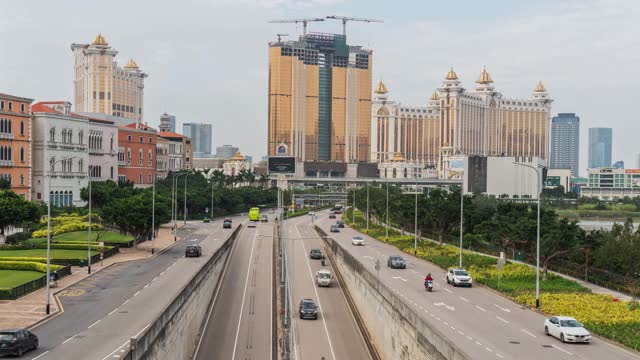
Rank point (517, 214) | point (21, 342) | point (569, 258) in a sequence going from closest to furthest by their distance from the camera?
1. point (21, 342)
2. point (569, 258)
3. point (517, 214)

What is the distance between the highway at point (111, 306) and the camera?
3609 centimetres

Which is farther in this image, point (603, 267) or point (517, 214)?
point (517, 214)

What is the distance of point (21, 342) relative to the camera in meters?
34.1

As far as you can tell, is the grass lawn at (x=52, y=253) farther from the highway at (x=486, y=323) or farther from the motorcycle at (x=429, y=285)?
the motorcycle at (x=429, y=285)

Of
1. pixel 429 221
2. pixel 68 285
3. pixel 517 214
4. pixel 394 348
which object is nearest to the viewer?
pixel 394 348

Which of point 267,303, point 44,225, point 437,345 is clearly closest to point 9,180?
point 44,225

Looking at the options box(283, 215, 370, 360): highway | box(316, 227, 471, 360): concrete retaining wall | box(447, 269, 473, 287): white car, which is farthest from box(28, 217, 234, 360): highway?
box(447, 269, 473, 287): white car

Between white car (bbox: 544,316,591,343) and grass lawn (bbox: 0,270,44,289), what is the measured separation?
112 feet

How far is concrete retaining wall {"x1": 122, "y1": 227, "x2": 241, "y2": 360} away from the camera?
36.6 metres

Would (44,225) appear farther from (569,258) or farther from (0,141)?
(569,258)

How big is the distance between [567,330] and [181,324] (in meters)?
23.9

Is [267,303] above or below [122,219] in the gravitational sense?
below

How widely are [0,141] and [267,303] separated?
186 ft

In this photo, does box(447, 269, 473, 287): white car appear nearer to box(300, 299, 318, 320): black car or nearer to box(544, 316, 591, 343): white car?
box(300, 299, 318, 320): black car
